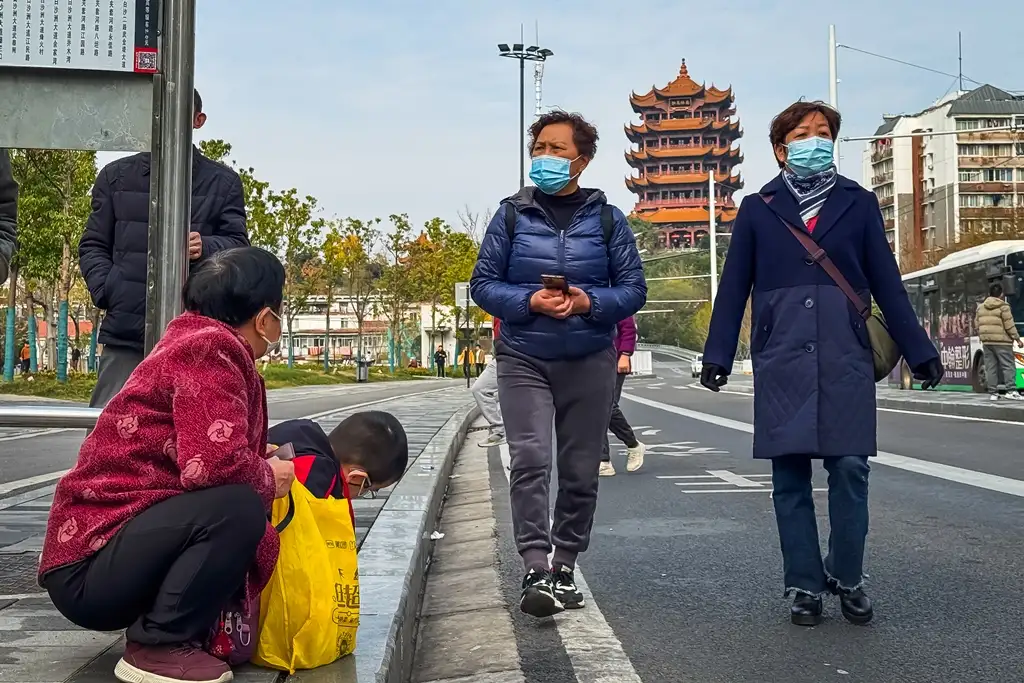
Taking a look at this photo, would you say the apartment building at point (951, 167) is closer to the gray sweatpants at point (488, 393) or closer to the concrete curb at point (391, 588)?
the gray sweatpants at point (488, 393)

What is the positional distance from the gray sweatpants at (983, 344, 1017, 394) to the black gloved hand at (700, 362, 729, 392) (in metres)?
14.2

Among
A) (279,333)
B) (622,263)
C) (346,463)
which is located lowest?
(346,463)

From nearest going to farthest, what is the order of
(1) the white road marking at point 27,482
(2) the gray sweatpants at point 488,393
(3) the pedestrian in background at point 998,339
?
(1) the white road marking at point 27,482
(2) the gray sweatpants at point 488,393
(3) the pedestrian in background at point 998,339

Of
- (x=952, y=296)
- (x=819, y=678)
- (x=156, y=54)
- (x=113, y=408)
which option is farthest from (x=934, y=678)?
(x=952, y=296)

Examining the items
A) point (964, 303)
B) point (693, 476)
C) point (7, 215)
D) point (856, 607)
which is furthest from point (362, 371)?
point (856, 607)

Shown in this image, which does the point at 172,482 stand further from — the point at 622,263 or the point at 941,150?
the point at 941,150

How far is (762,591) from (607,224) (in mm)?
1517

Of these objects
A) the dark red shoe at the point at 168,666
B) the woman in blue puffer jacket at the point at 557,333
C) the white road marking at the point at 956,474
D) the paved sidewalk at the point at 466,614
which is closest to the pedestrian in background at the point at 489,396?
the white road marking at the point at 956,474

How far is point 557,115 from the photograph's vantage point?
14.6ft

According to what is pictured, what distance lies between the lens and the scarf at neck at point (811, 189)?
407cm

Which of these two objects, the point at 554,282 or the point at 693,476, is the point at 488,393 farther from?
the point at 554,282

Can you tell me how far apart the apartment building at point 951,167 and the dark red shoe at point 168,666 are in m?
87.1

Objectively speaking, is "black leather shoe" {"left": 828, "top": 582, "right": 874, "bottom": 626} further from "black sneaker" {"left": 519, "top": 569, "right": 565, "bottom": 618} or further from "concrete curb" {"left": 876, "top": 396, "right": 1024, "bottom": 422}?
"concrete curb" {"left": 876, "top": 396, "right": 1024, "bottom": 422}

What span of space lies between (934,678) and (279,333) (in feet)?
6.68
